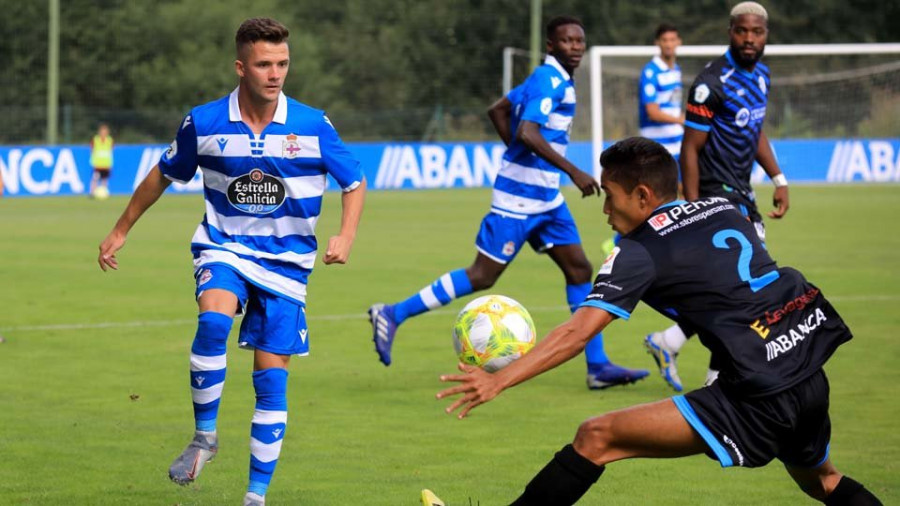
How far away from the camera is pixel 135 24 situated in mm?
48375

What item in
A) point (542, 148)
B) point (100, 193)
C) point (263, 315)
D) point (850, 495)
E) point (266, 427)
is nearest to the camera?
point (850, 495)

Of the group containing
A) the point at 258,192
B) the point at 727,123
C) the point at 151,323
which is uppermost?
the point at 258,192

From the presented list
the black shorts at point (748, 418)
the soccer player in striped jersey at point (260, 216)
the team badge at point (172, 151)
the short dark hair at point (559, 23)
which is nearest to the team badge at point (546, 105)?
the short dark hair at point (559, 23)

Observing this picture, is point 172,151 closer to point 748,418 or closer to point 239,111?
point 239,111

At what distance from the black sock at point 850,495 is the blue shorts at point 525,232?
4.37 m

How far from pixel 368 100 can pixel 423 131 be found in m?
11.8

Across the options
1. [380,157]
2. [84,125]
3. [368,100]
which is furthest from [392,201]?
[368,100]

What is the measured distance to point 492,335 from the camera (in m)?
6.36

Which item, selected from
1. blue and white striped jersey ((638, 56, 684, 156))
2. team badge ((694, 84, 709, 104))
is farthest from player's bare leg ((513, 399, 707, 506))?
blue and white striped jersey ((638, 56, 684, 156))

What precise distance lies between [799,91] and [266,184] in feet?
113

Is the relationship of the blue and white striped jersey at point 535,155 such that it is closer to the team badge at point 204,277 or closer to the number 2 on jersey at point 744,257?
the team badge at point 204,277

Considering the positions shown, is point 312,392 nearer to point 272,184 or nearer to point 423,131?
point 272,184

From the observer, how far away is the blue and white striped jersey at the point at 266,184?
6.23 metres

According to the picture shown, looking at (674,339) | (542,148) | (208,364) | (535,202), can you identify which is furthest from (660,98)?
(208,364)
